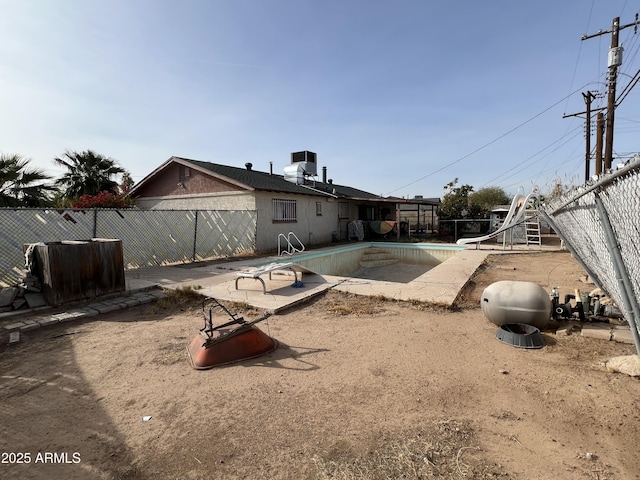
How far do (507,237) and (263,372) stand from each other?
17.1 metres

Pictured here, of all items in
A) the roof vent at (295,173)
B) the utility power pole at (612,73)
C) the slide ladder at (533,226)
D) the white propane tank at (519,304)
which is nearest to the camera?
the white propane tank at (519,304)

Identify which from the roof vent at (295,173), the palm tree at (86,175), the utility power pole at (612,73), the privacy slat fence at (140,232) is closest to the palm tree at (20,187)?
the privacy slat fence at (140,232)

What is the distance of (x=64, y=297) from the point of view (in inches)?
Answer: 225

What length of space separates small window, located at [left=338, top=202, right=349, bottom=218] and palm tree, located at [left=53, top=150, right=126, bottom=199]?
13.0 metres

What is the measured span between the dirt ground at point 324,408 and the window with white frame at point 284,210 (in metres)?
10.00

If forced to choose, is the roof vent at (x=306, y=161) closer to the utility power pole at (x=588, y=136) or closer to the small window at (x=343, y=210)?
the small window at (x=343, y=210)

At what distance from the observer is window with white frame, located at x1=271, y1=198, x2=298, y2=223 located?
14266 millimetres

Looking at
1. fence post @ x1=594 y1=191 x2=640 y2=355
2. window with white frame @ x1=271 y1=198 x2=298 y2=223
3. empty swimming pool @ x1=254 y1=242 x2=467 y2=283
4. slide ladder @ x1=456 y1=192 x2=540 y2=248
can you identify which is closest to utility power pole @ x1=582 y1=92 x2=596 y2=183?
slide ladder @ x1=456 y1=192 x2=540 y2=248

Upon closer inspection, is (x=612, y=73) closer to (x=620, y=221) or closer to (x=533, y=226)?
(x=533, y=226)

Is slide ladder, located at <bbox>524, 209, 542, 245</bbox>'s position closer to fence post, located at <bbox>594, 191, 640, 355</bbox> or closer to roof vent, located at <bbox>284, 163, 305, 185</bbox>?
roof vent, located at <bbox>284, 163, 305, 185</bbox>

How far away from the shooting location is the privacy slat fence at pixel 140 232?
7289 millimetres

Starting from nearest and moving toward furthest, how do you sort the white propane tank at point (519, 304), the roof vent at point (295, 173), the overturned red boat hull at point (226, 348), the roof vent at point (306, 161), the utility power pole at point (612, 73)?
the overturned red boat hull at point (226, 348), the white propane tank at point (519, 304), the utility power pole at point (612, 73), the roof vent at point (295, 173), the roof vent at point (306, 161)

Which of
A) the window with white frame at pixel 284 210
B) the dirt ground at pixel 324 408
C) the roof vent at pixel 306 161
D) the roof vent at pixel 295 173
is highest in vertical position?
the roof vent at pixel 306 161

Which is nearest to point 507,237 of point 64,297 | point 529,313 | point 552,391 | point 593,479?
point 529,313
